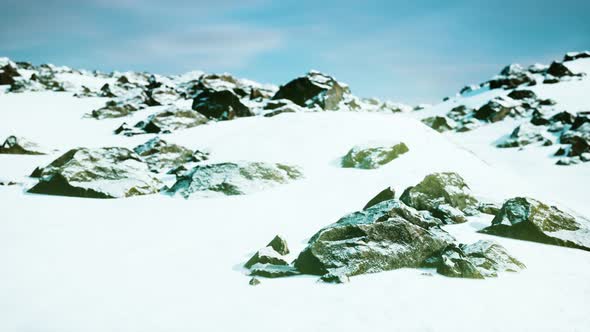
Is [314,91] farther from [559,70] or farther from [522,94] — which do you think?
[559,70]

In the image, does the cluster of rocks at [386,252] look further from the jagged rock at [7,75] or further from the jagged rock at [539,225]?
the jagged rock at [7,75]

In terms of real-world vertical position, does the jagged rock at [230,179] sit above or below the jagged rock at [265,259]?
above

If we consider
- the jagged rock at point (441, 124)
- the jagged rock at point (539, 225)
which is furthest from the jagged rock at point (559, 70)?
the jagged rock at point (539, 225)

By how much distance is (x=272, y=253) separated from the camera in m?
7.34

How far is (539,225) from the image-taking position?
932 cm

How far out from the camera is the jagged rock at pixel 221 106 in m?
27.7

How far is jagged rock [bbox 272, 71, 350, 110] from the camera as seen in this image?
32.6m

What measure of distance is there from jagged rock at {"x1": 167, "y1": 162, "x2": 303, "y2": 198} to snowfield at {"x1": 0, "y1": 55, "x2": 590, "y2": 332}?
439 millimetres

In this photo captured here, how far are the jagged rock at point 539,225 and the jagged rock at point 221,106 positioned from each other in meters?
21.2

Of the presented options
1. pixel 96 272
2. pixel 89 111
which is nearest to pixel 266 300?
pixel 96 272

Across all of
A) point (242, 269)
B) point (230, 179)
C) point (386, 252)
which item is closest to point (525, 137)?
point (230, 179)

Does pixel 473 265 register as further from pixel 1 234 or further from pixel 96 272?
pixel 1 234

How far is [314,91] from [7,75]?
113 ft

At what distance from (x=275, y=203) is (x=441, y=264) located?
5.60 m
